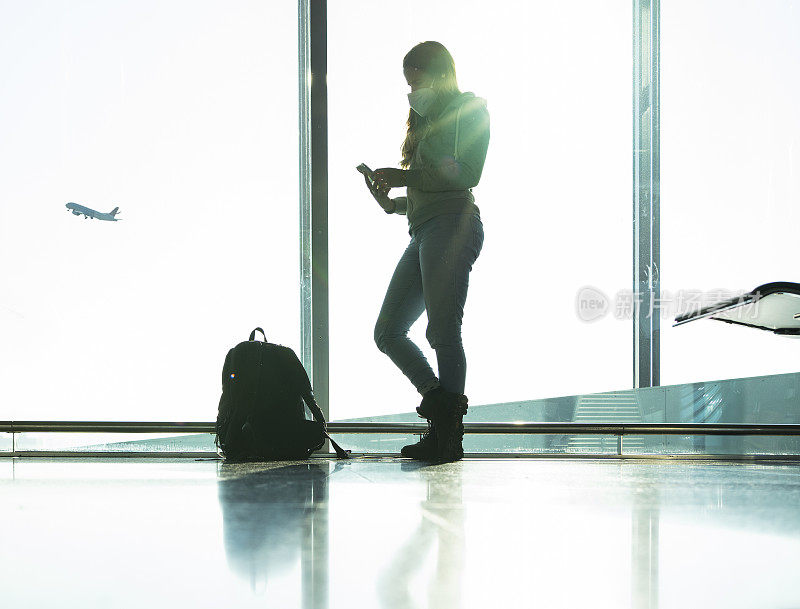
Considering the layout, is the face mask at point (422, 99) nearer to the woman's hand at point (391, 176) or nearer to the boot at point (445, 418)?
the woman's hand at point (391, 176)

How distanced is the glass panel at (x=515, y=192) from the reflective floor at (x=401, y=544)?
1371 millimetres

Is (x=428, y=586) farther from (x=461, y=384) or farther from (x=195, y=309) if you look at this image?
(x=195, y=309)

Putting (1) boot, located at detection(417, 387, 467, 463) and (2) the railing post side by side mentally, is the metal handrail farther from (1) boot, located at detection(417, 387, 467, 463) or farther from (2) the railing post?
(1) boot, located at detection(417, 387, 467, 463)

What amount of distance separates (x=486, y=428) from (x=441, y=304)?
876 mm

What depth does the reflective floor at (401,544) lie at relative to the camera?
2.07 ft

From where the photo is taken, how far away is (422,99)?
2.29 metres

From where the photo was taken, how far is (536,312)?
10.0ft

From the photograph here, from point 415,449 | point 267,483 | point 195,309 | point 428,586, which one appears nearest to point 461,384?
point 415,449

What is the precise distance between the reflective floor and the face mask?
Answer: 1.20 metres

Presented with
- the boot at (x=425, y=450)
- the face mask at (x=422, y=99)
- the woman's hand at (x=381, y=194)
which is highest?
the face mask at (x=422, y=99)

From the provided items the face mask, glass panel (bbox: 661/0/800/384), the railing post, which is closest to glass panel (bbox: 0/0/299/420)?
the face mask

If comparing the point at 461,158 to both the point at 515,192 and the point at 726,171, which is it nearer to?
the point at 515,192

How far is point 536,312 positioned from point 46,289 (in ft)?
6.75

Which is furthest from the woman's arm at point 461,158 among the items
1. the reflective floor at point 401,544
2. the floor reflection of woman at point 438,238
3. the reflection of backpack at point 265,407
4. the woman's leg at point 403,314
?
the reflective floor at point 401,544
